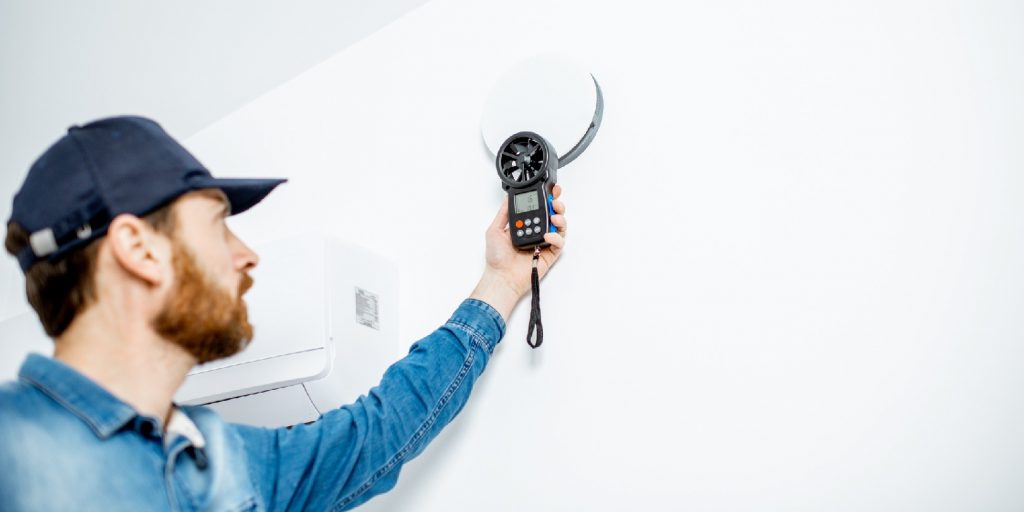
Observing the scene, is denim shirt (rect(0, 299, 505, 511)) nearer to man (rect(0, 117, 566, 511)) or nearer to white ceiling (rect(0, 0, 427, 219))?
man (rect(0, 117, 566, 511))

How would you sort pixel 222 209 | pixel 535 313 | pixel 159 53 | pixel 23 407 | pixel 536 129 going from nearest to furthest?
pixel 23 407
pixel 222 209
pixel 535 313
pixel 536 129
pixel 159 53

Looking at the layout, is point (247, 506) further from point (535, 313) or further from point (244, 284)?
point (535, 313)

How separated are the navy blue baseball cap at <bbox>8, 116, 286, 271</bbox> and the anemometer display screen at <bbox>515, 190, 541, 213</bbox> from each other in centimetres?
45

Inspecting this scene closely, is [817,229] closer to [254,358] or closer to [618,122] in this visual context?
[618,122]

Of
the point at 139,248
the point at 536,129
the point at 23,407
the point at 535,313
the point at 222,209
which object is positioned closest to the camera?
the point at 23,407

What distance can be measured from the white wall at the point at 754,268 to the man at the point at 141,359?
0.94ft

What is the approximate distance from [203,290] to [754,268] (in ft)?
2.53

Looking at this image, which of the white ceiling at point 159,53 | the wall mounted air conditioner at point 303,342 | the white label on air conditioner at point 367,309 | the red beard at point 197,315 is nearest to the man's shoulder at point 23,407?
the red beard at point 197,315

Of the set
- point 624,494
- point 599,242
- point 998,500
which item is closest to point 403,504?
point 624,494

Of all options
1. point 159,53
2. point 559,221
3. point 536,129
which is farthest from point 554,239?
point 159,53

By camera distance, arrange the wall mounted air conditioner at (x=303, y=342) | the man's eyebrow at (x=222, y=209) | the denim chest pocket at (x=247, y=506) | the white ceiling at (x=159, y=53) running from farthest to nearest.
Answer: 1. the white ceiling at (x=159, y=53)
2. the wall mounted air conditioner at (x=303, y=342)
3. the man's eyebrow at (x=222, y=209)
4. the denim chest pocket at (x=247, y=506)

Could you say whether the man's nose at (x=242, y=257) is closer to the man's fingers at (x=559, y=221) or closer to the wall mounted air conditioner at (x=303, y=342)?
the wall mounted air conditioner at (x=303, y=342)

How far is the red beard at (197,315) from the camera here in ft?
2.97

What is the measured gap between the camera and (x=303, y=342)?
3.94ft
